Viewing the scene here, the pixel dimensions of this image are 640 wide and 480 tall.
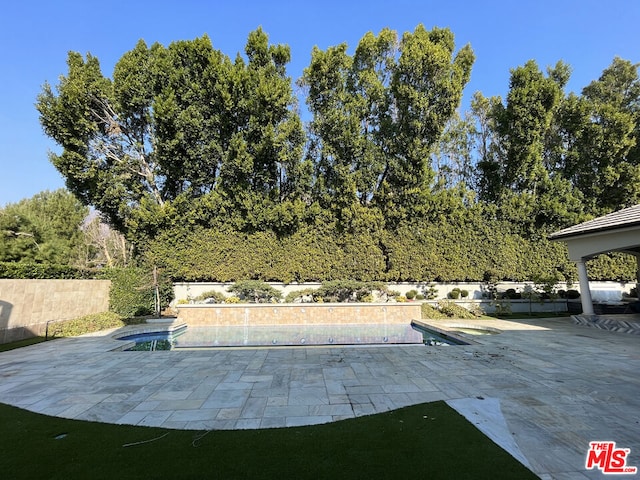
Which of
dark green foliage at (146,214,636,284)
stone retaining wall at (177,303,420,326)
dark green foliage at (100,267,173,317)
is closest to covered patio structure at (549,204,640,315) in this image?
dark green foliage at (146,214,636,284)

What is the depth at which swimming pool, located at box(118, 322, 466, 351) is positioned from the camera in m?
10.7

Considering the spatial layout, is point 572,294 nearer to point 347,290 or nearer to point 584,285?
point 584,285

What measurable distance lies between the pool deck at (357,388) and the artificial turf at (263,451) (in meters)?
0.28

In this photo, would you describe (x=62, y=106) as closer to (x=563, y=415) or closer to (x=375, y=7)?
(x=375, y=7)

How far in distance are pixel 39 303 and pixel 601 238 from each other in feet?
65.2

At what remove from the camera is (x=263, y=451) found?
3.38 metres

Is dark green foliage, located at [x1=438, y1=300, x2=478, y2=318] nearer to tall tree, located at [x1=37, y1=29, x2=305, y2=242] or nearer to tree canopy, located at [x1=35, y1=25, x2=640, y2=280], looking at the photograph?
tree canopy, located at [x1=35, y1=25, x2=640, y2=280]

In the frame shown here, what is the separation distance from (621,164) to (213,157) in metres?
23.5

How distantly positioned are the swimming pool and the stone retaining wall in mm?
363

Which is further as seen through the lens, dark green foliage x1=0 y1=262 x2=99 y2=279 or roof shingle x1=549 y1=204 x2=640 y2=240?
roof shingle x1=549 y1=204 x2=640 y2=240

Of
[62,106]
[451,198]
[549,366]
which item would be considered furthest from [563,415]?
[62,106]

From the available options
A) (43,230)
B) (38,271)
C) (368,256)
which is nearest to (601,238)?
(368,256)

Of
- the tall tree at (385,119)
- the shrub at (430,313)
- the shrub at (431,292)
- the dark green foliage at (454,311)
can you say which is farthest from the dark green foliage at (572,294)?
the tall tree at (385,119)

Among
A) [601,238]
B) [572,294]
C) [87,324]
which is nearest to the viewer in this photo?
[601,238]
